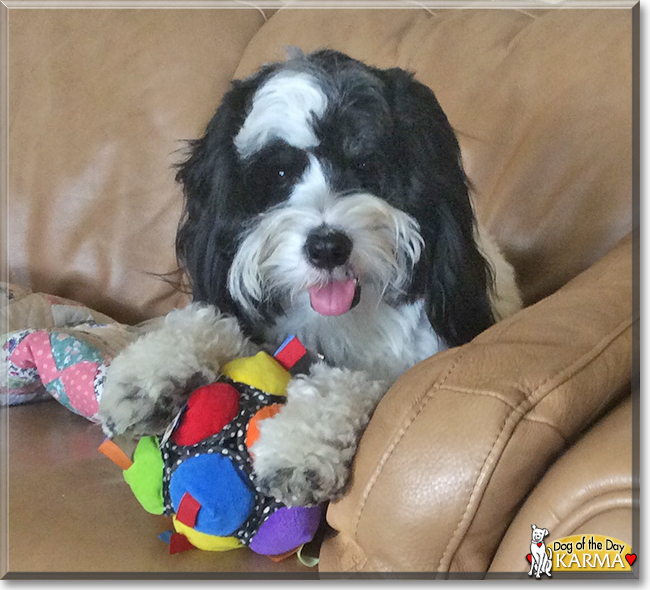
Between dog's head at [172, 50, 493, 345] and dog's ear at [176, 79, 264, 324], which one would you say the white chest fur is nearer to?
dog's head at [172, 50, 493, 345]

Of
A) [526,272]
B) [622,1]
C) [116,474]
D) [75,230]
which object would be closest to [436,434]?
[116,474]

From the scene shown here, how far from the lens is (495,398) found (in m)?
0.67

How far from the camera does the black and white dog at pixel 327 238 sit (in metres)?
0.98

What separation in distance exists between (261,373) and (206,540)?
9.1 inches

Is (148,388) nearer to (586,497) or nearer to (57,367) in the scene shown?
(57,367)

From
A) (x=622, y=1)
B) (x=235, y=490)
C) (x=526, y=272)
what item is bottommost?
(x=235, y=490)

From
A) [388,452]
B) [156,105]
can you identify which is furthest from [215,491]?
[156,105]

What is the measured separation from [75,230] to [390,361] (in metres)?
1.03

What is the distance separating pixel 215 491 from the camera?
799mm

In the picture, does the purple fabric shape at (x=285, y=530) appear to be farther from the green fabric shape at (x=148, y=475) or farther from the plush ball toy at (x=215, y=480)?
the green fabric shape at (x=148, y=475)

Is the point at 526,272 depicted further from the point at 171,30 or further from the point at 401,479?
the point at 171,30

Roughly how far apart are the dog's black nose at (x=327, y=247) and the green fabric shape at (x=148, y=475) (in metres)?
0.34

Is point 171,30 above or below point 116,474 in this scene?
above

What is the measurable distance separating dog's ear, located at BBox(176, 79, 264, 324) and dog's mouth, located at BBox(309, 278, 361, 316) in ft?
0.53
